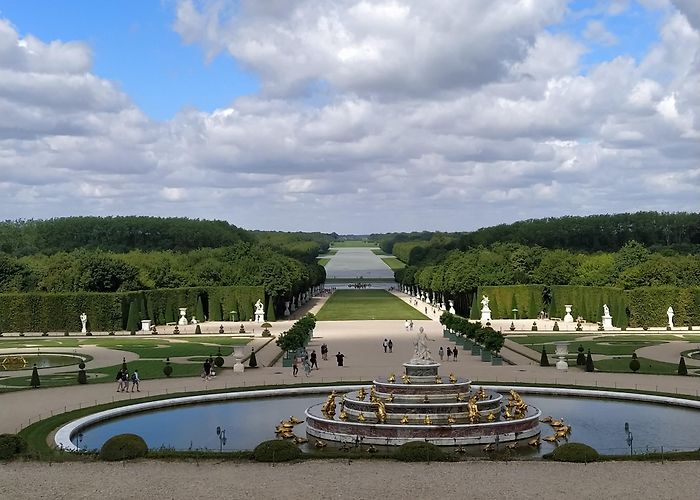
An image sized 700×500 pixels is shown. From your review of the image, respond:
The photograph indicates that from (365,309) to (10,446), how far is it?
3228 inches

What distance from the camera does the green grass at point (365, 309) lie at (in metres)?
95.1

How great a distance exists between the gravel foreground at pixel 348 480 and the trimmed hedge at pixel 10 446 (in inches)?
23.1

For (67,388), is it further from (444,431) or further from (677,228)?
(677,228)

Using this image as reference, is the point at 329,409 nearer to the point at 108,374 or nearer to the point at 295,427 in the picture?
the point at 295,427

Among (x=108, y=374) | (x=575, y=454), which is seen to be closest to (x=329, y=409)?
(x=575, y=454)

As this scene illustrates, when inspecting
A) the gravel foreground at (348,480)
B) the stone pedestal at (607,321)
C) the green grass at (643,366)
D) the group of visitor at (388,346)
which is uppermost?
the stone pedestal at (607,321)

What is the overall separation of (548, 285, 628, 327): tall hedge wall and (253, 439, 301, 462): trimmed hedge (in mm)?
59129

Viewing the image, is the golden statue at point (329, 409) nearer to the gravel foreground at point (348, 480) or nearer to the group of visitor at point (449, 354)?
the gravel foreground at point (348, 480)

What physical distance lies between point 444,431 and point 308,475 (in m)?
6.83

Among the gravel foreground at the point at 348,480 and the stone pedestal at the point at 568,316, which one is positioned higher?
the stone pedestal at the point at 568,316

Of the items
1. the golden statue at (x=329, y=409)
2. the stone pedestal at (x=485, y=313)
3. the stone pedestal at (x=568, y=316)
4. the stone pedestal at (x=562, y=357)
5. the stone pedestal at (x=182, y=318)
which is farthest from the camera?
the stone pedestal at (x=182, y=318)

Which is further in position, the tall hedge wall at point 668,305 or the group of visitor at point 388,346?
the tall hedge wall at point 668,305

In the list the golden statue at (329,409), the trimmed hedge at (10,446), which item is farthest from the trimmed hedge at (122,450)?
the golden statue at (329,409)

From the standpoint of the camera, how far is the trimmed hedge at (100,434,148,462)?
2514cm
